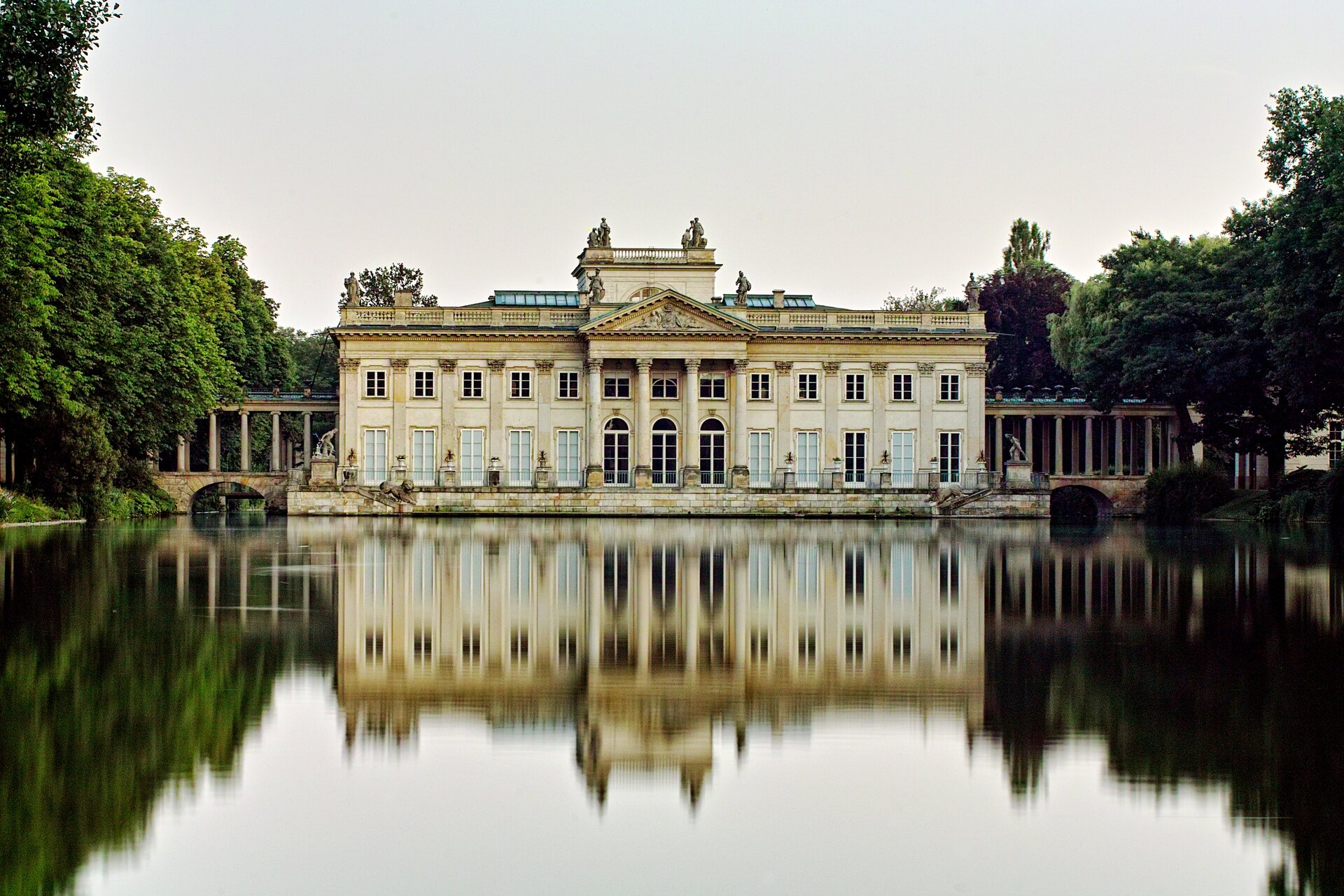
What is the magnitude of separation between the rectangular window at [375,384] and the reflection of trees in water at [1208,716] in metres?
57.6

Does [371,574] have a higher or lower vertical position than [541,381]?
lower

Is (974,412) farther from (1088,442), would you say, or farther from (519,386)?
(519,386)

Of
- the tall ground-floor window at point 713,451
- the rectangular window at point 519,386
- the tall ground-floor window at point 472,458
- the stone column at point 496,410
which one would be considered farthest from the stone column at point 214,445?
the tall ground-floor window at point 713,451

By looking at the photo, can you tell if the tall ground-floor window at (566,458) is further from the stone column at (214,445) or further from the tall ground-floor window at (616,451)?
the stone column at (214,445)

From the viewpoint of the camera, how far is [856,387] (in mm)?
72875

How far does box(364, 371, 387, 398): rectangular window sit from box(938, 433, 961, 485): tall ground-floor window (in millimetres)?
24781

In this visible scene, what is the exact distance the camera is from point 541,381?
7194 centimetres

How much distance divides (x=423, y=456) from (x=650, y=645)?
5771 centimetres

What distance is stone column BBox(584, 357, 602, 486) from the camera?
70688 millimetres

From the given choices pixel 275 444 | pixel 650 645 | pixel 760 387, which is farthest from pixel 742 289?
pixel 650 645

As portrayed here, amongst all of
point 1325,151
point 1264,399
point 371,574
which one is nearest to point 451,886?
point 371,574

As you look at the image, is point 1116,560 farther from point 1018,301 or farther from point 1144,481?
point 1018,301

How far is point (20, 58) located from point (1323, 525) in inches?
1682

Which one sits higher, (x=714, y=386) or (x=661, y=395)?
(x=714, y=386)
